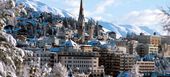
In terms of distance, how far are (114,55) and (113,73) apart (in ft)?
21.4

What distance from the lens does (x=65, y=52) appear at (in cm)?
9806

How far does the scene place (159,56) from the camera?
11700 cm

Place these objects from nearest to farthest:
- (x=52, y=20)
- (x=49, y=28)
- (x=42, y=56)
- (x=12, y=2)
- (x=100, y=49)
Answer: (x=12, y=2)
(x=42, y=56)
(x=100, y=49)
(x=49, y=28)
(x=52, y=20)

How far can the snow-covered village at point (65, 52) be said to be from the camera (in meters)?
10.0

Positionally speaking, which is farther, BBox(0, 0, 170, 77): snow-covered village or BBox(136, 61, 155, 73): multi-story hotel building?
BBox(136, 61, 155, 73): multi-story hotel building

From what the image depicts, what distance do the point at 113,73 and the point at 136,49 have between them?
3677 centimetres

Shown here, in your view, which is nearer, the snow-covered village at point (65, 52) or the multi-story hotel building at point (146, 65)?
the snow-covered village at point (65, 52)

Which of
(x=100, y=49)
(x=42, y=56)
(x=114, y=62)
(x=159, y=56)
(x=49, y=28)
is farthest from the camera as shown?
(x=49, y=28)

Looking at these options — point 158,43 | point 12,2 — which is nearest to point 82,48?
point 158,43

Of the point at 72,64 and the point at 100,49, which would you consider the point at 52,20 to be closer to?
the point at 100,49

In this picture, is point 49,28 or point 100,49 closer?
point 100,49

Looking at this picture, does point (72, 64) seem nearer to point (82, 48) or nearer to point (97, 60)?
point (97, 60)

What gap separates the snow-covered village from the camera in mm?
10016

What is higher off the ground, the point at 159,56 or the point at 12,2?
the point at 12,2
